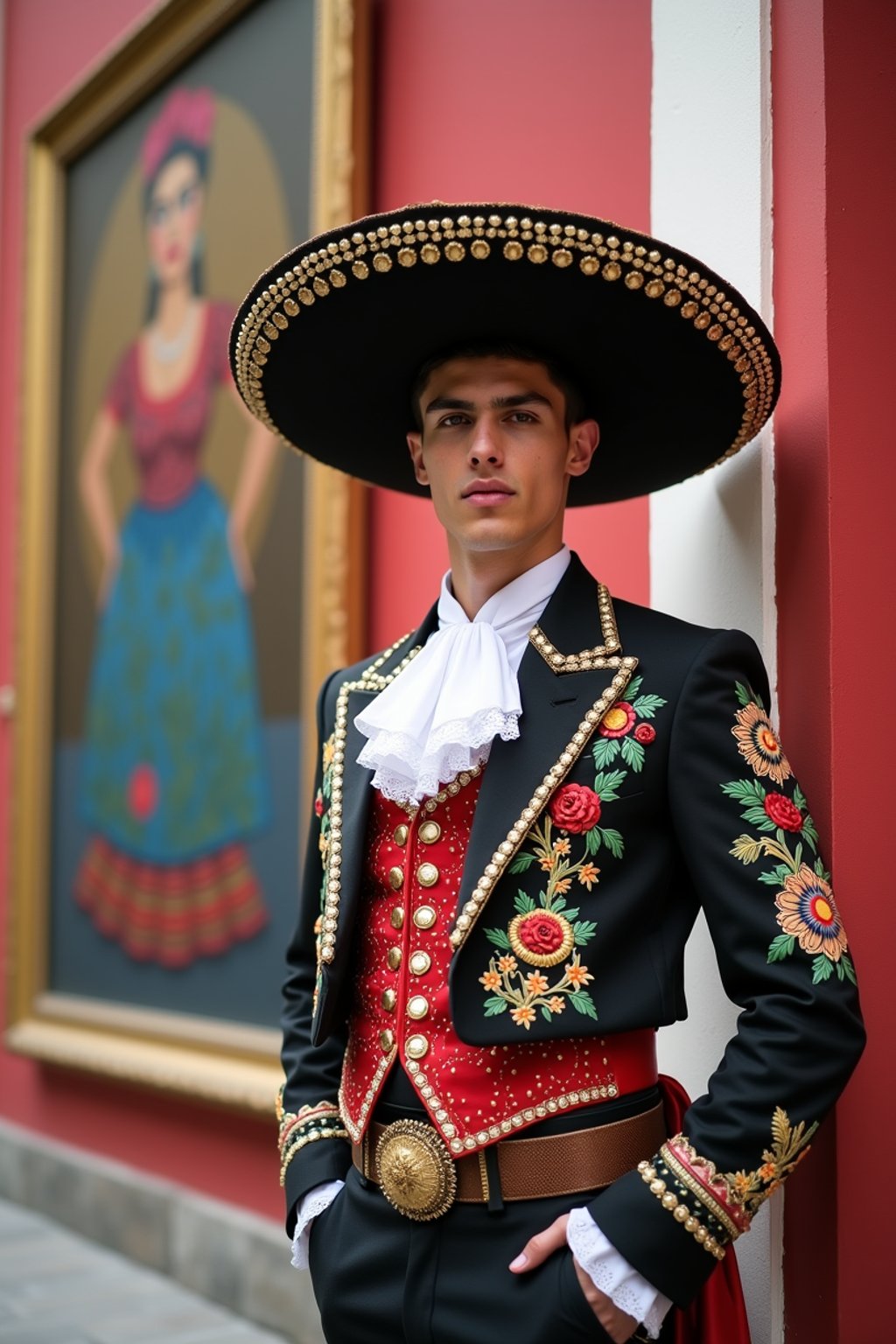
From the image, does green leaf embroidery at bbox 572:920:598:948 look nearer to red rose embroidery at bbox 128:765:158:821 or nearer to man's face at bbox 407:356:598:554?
man's face at bbox 407:356:598:554

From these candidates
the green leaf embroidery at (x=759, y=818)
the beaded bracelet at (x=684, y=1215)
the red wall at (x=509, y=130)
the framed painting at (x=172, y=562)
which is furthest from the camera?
the framed painting at (x=172, y=562)

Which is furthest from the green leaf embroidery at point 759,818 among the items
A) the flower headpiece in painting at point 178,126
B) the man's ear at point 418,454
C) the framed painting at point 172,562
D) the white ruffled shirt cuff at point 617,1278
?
the flower headpiece in painting at point 178,126

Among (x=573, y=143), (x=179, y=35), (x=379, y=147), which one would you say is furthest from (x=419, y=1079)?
(x=179, y=35)

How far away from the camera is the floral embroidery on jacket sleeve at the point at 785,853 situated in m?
1.62

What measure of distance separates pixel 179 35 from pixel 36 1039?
3.20 metres

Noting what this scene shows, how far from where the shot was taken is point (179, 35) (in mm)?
4168

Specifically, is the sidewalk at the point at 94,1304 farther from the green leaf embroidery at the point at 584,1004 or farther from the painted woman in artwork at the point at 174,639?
the green leaf embroidery at the point at 584,1004

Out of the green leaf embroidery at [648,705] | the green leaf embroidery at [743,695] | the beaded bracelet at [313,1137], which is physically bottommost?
the beaded bracelet at [313,1137]

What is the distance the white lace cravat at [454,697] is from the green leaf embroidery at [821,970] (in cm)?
46

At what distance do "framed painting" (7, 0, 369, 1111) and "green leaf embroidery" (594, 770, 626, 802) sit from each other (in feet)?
5.65

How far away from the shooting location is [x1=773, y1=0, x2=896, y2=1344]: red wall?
188 centimetres

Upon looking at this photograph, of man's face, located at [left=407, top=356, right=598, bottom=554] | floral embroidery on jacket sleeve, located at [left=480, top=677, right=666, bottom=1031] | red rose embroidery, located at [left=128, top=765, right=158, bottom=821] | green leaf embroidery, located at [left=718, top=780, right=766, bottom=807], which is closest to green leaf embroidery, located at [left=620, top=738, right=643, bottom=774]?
floral embroidery on jacket sleeve, located at [left=480, top=677, right=666, bottom=1031]

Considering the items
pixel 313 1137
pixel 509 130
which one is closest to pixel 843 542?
pixel 313 1137

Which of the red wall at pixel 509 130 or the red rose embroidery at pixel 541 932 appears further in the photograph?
the red wall at pixel 509 130
